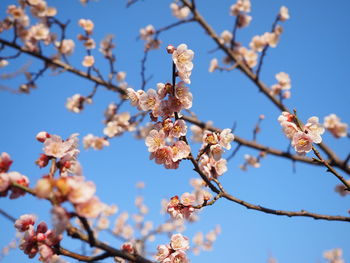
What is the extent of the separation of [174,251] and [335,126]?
755 cm

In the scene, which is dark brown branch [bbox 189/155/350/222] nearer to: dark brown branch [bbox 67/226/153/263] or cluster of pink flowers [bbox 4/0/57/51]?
dark brown branch [bbox 67/226/153/263]

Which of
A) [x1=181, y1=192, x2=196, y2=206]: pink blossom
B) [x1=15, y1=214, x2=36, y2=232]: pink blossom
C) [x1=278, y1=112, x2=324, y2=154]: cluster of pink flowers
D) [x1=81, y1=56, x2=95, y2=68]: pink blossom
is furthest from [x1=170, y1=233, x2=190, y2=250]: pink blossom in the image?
[x1=81, y1=56, x2=95, y2=68]: pink blossom

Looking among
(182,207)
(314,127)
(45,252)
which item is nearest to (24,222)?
(45,252)

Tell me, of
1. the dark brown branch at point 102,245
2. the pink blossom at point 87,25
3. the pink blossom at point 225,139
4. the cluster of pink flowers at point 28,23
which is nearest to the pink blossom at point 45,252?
the dark brown branch at point 102,245

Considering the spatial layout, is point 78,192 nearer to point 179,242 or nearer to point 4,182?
point 4,182

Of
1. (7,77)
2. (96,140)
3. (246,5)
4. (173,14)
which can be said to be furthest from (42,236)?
(173,14)

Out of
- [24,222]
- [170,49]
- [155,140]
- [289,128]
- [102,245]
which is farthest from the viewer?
[289,128]

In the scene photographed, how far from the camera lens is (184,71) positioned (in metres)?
1.70

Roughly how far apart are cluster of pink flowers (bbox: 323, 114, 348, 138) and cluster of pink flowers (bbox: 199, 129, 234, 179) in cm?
675

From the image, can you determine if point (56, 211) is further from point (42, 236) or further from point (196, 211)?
point (196, 211)

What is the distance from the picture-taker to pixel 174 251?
196 cm

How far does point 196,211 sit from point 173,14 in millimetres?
8930

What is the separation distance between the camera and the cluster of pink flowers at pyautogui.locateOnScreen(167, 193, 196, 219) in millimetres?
1921

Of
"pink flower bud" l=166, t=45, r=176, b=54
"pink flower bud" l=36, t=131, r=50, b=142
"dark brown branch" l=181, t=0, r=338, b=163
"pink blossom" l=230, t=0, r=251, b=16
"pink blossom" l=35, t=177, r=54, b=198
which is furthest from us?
"pink blossom" l=230, t=0, r=251, b=16
